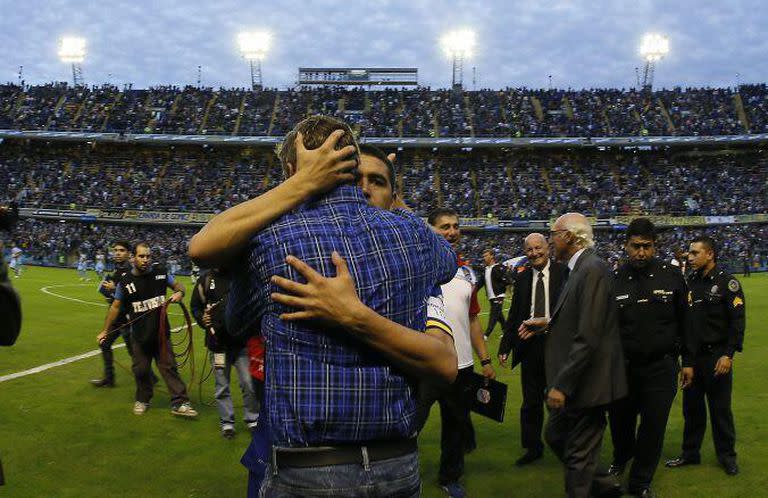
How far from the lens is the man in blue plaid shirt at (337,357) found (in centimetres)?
180

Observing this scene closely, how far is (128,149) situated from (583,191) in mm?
41026

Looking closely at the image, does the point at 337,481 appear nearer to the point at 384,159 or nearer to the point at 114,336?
the point at 384,159

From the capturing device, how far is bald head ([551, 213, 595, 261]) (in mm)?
4953

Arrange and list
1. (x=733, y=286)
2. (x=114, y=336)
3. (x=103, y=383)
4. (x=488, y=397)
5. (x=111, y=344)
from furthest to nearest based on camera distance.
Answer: (x=103, y=383) → (x=111, y=344) → (x=114, y=336) → (x=733, y=286) → (x=488, y=397)

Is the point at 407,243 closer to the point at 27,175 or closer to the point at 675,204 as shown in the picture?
the point at 675,204

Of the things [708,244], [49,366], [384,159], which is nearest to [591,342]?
[384,159]

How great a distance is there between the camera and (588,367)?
469 cm

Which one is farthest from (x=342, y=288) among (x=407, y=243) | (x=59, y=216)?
(x=59, y=216)

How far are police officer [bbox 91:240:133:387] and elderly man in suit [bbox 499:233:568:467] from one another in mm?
5440

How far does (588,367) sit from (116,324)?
Result: 688cm

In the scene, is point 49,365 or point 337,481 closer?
point 337,481

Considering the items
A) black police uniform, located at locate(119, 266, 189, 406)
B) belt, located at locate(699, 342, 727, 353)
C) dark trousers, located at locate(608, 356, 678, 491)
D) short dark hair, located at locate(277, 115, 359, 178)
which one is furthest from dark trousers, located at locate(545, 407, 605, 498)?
black police uniform, located at locate(119, 266, 189, 406)

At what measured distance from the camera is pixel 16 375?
10.4 metres

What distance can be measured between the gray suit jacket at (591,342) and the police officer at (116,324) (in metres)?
6.49
